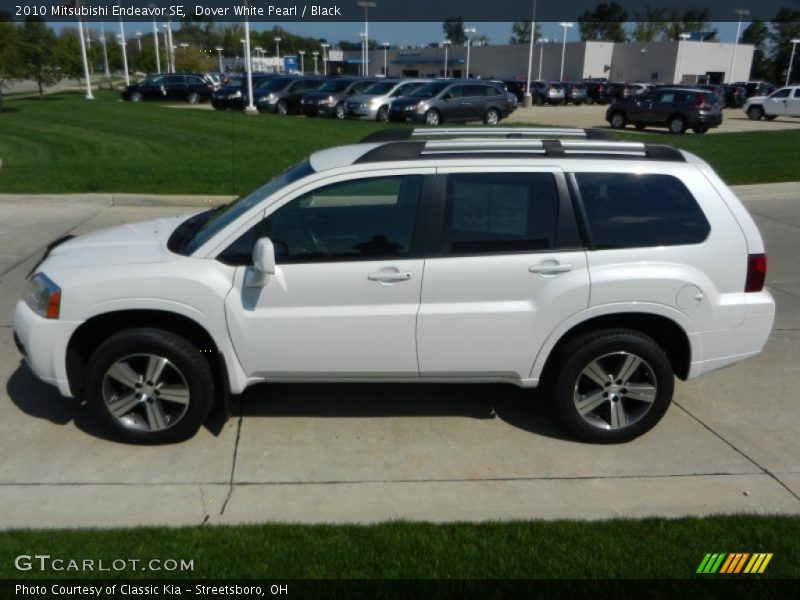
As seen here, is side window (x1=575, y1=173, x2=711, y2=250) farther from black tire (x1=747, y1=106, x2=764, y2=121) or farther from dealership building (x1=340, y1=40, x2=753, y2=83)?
dealership building (x1=340, y1=40, x2=753, y2=83)

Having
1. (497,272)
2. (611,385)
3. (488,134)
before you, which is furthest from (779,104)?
(497,272)

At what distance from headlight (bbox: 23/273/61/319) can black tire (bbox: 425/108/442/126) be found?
68.4 feet

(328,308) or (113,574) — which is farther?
(328,308)

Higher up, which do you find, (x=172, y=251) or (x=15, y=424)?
(x=172, y=251)

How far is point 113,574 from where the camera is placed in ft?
10.5

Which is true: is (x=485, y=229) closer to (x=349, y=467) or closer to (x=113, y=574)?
(x=349, y=467)

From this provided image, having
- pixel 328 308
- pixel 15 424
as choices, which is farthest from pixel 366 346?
pixel 15 424

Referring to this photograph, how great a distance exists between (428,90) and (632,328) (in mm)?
22201

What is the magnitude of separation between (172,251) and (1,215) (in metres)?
7.98

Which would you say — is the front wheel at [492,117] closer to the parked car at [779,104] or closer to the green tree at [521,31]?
the parked car at [779,104]

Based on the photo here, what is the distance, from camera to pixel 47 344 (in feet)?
14.1

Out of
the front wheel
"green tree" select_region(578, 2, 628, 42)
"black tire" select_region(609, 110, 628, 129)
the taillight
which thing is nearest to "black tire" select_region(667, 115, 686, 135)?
"black tire" select_region(609, 110, 628, 129)

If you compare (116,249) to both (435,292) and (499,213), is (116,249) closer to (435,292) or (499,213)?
(435,292)

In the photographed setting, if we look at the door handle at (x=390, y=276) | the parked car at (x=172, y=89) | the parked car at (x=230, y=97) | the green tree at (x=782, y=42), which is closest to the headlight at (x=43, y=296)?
the door handle at (x=390, y=276)
